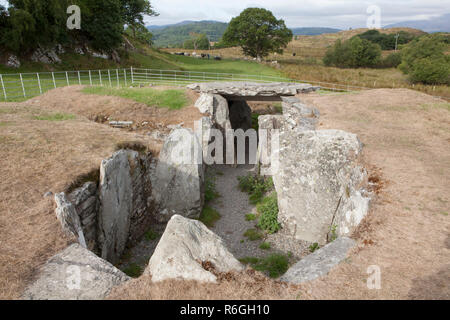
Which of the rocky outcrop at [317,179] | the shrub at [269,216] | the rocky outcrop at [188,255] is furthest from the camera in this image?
the shrub at [269,216]

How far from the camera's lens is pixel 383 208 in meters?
7.68

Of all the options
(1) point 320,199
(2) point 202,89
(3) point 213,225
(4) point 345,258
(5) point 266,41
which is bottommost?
(3) point 213,225

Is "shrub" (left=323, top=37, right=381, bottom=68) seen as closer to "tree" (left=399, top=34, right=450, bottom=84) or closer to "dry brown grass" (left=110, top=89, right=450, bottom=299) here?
"tree" (left=399, top=34, right=450, bottom=84)

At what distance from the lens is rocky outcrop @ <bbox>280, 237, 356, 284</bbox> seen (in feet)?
18.8

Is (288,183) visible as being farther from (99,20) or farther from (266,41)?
(266,41)

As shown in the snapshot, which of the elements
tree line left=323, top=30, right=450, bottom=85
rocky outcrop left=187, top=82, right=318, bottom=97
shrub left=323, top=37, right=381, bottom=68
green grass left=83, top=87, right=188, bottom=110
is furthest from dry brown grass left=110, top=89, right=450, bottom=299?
shrub left=323, top=37, right=381, bottom=68

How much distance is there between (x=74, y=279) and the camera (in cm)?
543

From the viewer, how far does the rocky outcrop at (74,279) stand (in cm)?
508

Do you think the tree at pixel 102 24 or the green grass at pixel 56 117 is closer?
the green grass at pixel 56 117

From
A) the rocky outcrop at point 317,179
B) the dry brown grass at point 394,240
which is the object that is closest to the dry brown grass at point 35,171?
the dry brown grass at point 394,240

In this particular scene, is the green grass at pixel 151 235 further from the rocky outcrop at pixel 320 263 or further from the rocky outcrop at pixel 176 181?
the rocky outcrop at pixel 320 263

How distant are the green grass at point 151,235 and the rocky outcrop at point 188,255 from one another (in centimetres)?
555
